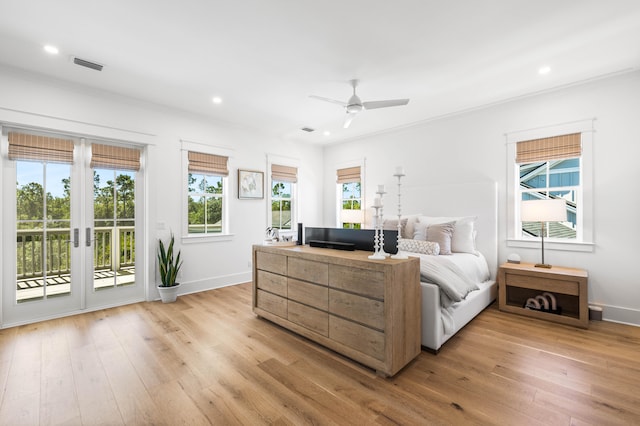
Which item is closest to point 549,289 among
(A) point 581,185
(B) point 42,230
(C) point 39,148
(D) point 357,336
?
(A) point 581,185

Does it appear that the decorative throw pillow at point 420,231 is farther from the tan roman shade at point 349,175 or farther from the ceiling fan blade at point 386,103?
the tan roman shade at point 349,175

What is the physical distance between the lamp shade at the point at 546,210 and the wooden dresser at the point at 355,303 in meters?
2.01

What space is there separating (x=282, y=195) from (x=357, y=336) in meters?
3.94

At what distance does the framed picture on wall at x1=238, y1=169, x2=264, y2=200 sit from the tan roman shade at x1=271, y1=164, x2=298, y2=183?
312 millimetres

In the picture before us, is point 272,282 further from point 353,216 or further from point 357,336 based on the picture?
point 353,216

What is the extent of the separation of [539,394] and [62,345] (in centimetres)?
393

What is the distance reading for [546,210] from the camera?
129 inches

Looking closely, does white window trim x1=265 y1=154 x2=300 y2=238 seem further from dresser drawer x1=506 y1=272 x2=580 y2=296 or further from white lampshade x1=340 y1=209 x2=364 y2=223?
dresser drawer x1=506 y1=272 x2=580 y2=296

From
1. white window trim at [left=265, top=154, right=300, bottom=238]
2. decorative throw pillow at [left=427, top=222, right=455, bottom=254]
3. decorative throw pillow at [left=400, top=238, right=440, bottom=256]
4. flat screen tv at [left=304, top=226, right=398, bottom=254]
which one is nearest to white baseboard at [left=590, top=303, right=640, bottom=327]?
decorative throw pillow at [left=427, top=222, right=455, bottom=254]

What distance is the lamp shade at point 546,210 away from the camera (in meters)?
3.19

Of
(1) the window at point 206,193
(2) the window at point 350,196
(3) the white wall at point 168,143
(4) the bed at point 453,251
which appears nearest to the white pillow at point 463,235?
(4) the bed at point 453,251

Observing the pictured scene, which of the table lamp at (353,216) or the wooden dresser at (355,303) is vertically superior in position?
the table lamp at (353,216)

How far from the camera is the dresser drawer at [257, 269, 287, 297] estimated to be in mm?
2975

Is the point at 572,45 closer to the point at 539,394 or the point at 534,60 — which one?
the point at 534,60
